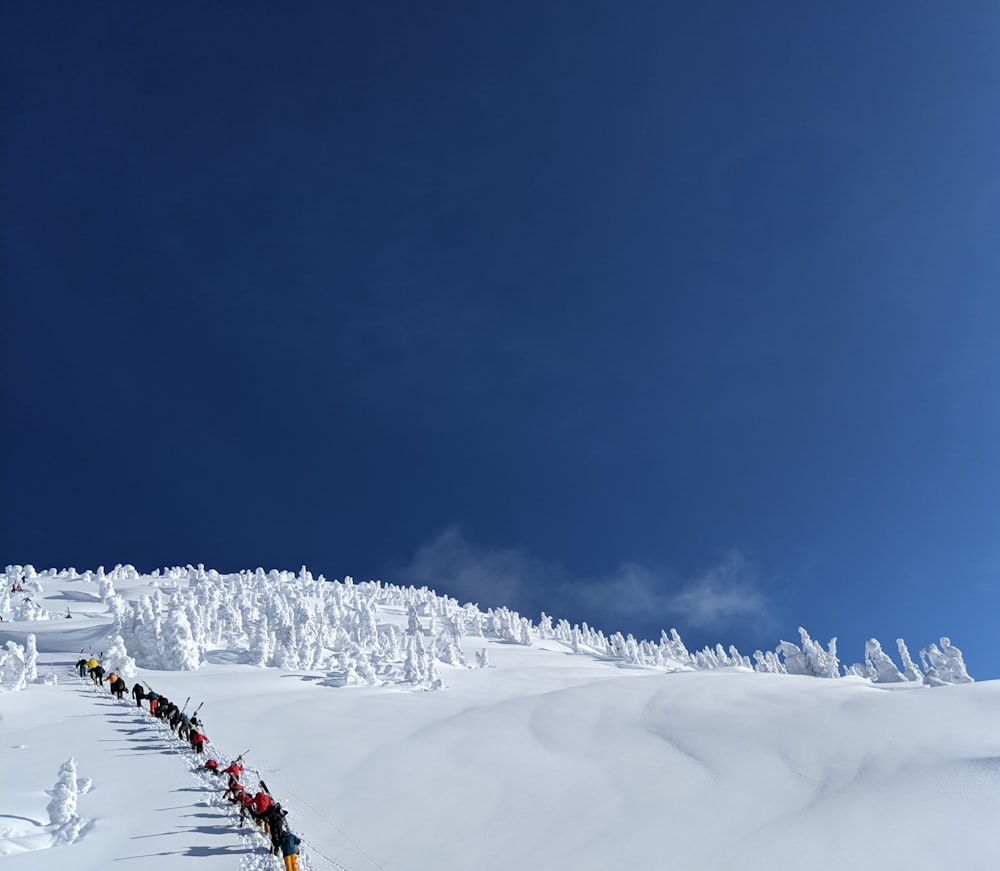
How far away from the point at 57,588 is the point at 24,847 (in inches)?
5022

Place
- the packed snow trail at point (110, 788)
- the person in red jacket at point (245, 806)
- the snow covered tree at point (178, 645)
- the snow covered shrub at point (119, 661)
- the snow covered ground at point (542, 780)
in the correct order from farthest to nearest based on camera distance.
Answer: the snow covered tree at point (178, 645) < the snow covered shrub at point (119, 661) < the person in red jacket at point (245, 806) < the snow covered ground at point (542, 780) < the packed snow trail at point (110, 788)

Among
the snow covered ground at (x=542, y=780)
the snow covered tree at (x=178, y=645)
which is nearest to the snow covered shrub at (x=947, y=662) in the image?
the snow covered ground at (x=542, y=780)

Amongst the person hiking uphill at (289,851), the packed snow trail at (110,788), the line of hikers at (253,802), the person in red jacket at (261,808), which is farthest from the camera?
the person in red jacket at (261,808)

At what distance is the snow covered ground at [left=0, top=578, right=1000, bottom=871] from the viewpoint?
57.2 feet

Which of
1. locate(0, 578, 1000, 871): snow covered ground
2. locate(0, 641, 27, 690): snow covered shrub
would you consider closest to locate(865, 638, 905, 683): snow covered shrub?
locate(0, 578, 1000, 871): snow covered ground

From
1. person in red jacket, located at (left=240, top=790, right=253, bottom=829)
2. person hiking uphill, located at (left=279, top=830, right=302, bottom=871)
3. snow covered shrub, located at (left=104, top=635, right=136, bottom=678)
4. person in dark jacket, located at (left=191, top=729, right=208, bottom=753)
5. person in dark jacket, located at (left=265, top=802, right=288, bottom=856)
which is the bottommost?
person hiking uphill, located at (left=279, top=830, right=302, bottom=871)

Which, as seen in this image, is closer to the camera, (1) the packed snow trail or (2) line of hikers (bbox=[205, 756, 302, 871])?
(2) line of hikers (bbox=[205, 756, 302, 871])

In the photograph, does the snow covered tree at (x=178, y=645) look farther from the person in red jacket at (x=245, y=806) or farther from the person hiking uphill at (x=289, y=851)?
the person hiking uphill at (x=289, y=851)

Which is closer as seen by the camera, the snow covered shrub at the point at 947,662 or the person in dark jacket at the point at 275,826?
the person in dark jacket at the point at 275,826

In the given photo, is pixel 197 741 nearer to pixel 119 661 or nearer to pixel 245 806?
pixel 245 806

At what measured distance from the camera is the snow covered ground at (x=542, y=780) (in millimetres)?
17422

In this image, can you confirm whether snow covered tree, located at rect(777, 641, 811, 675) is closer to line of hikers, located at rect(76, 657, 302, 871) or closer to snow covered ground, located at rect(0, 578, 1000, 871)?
snow covered ground, located at rect(0, 578, 1000, 871)

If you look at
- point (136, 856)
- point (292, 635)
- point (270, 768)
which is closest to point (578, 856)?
point (136, 856)

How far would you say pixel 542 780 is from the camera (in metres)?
24.6
